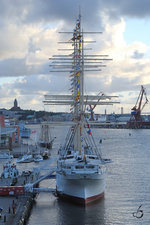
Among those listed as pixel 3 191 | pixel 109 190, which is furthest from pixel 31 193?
pixel 109 190

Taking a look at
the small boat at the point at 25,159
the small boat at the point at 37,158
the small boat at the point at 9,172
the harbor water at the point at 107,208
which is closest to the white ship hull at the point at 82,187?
the harbor water at the point at 107,208

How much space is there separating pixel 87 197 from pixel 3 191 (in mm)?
6547

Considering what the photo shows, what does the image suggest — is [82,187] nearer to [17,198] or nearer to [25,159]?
[17,198]

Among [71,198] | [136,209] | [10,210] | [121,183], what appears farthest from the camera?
[121,183]

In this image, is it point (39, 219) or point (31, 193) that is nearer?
point (39, 219)

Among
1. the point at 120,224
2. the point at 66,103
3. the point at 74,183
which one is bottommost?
the point at 120,224

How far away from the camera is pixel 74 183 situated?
3027cm

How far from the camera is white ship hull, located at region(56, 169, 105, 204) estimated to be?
29.8m

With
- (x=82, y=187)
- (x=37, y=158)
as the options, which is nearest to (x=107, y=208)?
(x=82, y=187)

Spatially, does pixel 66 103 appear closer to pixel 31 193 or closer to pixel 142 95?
pixel 31 193

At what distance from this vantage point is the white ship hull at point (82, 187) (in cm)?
2980

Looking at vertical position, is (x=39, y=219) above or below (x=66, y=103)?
below

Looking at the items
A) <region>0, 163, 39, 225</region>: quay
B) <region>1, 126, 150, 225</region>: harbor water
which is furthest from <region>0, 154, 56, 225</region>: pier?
<region>1, 126, 150, 225</region>: harbor water

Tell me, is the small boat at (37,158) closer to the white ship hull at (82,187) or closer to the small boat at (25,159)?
the small boat at (25,159)
